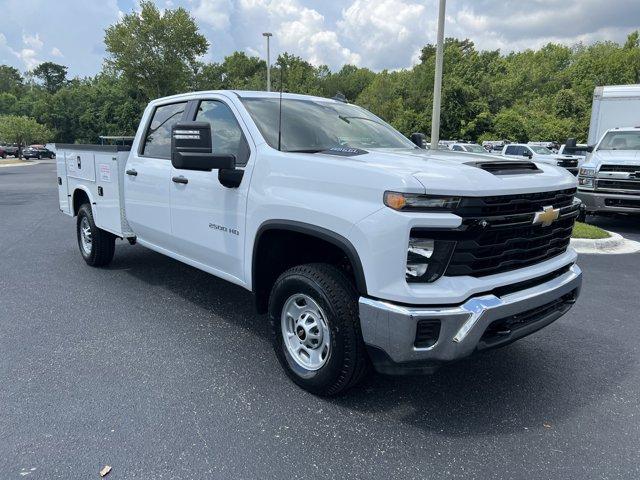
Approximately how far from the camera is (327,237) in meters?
3.02

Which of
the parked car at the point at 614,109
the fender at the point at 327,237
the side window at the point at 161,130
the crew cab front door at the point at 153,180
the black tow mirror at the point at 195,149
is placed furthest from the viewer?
the parked car at the point at 614,109

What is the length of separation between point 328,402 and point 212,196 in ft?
5.95

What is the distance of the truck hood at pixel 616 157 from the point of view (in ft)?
31.3

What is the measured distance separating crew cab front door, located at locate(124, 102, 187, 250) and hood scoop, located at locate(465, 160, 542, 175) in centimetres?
279

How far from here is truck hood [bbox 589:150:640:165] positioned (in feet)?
31.3

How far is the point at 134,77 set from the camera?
41750 millimetres

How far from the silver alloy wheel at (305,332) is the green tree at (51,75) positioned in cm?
13645

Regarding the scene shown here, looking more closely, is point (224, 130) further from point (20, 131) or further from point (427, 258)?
point (20, 131)

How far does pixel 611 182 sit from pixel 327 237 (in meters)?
8.70

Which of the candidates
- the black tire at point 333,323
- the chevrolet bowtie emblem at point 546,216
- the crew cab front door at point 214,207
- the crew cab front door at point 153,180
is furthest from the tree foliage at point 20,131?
the chevrolet bowtie emblem at point 546,216

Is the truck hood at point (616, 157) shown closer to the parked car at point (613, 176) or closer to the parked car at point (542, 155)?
the parked car at point (613, 176)

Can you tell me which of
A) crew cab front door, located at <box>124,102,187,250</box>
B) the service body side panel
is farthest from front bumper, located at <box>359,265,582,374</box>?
the service body side panel

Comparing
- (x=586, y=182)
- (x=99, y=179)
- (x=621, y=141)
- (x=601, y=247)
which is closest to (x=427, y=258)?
(x=99, y=179)

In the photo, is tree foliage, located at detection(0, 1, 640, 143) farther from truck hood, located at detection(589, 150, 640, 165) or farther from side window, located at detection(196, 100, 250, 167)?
side window, located at detection(196, 100, 250, 167)
